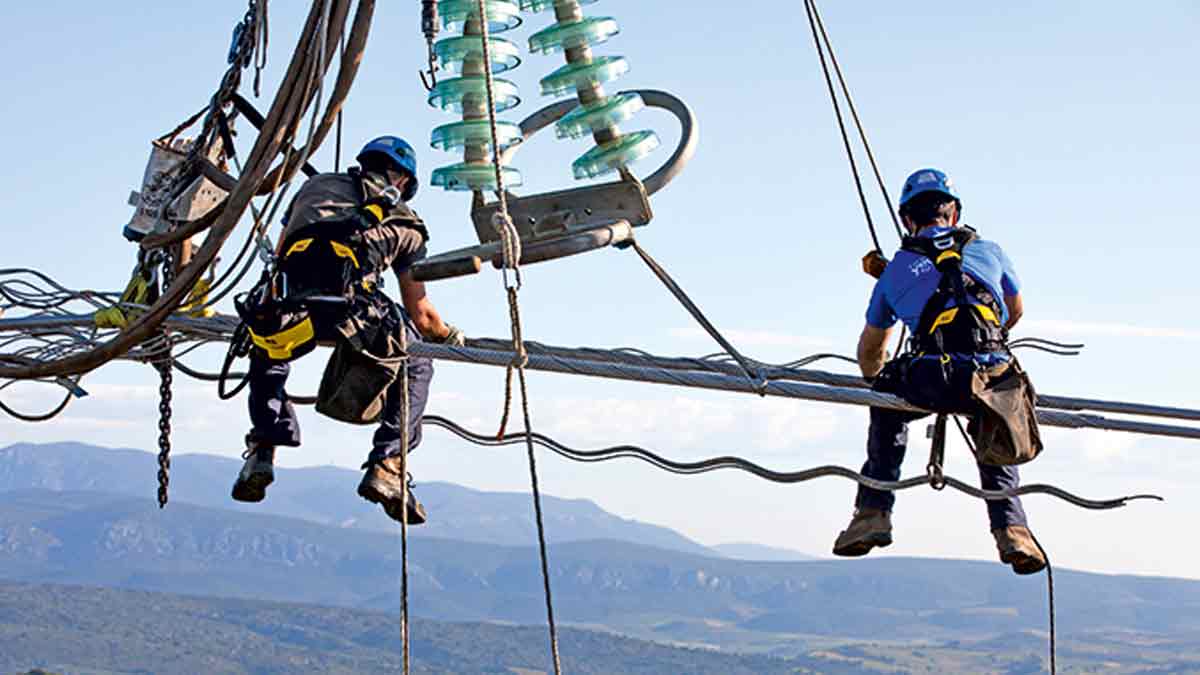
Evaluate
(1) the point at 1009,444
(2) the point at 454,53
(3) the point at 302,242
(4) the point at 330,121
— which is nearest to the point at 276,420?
(3) the point at 302,242

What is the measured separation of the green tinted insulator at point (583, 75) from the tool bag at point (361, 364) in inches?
53.4

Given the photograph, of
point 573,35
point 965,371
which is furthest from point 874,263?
point 573,35

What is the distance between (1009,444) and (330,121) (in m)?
3.67

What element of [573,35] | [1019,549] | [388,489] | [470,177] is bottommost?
[1019,549]

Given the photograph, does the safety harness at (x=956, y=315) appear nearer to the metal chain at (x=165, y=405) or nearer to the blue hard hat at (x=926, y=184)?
the blue hard hat at (x=926, y=184)

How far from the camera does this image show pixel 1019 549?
28.6 ft

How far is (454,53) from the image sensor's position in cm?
845

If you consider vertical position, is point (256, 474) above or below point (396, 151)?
below

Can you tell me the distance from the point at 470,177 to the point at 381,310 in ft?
2.62

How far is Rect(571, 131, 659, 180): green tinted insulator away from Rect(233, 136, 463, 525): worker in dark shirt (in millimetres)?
1021

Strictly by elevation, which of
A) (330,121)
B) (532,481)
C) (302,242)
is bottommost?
(532,481)

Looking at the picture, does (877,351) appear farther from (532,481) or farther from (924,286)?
(532,481)

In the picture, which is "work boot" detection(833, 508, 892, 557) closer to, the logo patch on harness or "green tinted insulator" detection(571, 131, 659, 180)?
the logo patch on harness

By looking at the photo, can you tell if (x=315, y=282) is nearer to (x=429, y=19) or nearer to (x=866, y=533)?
(x=429, y=19)
